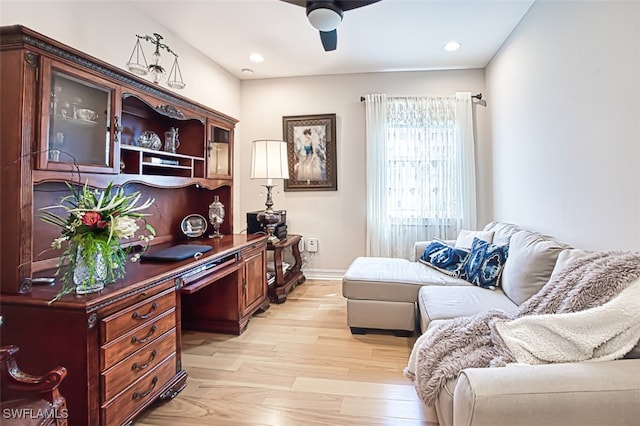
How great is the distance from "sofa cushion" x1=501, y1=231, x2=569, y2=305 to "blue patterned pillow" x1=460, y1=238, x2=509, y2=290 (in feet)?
0.28

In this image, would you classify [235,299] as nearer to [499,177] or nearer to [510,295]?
[510,295]

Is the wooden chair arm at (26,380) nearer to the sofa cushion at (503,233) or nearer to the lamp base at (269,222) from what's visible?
the lamp base at (269,222)

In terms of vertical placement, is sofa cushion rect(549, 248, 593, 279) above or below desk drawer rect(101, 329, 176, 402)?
above

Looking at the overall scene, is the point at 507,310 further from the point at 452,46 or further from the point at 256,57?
the point at 256,57

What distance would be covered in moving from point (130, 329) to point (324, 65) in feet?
11.3

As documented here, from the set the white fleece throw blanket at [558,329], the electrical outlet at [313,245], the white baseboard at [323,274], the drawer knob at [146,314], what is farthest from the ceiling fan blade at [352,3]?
the white baseboard at [323,274]

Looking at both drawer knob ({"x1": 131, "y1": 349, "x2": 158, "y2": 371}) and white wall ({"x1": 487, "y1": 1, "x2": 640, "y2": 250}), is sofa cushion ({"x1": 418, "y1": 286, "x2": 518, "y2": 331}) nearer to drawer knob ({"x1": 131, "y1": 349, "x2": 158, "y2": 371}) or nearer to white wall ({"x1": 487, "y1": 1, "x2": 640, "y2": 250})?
white wall ({"x1": 487, "y1": 1, "x2": 640, "y2": 250})

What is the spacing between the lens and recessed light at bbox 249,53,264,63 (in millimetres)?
3732

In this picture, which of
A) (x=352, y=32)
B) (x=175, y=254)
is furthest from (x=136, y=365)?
(x=352, y=32)

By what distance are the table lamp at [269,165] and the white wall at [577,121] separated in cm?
230

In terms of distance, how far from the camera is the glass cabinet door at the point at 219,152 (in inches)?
119

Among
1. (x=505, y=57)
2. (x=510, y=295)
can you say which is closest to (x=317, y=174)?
(x=505, y=57)

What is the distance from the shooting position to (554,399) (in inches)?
39.9

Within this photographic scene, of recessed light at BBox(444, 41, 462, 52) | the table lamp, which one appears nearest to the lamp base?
the table lamp
